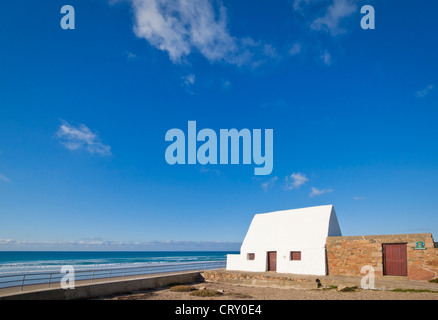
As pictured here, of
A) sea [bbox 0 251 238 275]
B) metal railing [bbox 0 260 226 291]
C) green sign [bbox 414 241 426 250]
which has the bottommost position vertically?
sea [bbox 0 251 238 275]

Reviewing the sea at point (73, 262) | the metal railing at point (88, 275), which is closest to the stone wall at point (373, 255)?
the metal railing at point (88, 275)

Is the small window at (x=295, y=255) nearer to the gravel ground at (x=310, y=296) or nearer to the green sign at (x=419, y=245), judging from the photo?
the gravel ground at (x=310, y=296)

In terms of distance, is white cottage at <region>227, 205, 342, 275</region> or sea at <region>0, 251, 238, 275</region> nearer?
white cottage at <region>227, 205, 342, 275</region>

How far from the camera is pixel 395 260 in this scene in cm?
1664

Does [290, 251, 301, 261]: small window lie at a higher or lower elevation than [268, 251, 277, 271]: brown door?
higher

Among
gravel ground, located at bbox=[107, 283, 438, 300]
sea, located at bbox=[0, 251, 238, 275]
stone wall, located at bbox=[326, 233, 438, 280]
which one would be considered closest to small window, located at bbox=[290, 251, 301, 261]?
stone wall, located at bbox=[326, 233, 438, 280]

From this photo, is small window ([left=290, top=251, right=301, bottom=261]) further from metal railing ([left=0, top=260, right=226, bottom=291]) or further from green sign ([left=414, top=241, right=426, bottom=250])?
green sign ([left=414, top=241, right=426, bottom=250])

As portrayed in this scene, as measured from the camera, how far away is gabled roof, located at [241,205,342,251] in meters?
20.2
